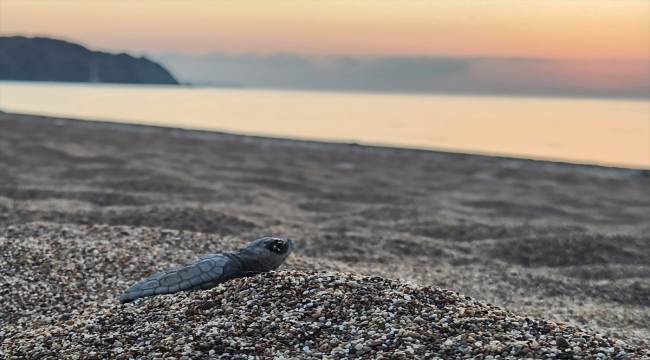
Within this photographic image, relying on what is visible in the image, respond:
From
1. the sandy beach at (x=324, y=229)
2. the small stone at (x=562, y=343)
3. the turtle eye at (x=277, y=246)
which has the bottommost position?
the sandy beach at (x=324, y=229)

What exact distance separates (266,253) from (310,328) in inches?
64.7

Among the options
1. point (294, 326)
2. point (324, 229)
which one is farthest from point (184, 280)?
point (324, 229)

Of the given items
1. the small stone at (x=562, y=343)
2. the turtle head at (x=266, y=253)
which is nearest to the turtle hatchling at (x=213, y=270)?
the turtle head at (x=266, y=253)

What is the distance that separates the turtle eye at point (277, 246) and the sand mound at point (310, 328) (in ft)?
3.20

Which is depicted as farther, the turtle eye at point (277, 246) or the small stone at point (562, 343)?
the turtle eye at point (277, 246)

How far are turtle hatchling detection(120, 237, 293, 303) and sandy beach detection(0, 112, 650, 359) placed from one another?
216 mm

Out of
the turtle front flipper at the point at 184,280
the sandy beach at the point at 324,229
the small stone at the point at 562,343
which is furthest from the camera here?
the sandy beach at the point at 324,229

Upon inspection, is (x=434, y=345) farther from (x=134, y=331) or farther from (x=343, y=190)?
(x=343, y=190)

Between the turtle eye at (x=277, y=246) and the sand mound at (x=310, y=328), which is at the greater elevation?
the turtle eye at (x=277, y=246)

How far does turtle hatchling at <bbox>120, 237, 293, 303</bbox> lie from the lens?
398cm

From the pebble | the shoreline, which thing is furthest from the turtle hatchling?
the shoreline

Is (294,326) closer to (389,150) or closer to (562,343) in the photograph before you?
(562,343)

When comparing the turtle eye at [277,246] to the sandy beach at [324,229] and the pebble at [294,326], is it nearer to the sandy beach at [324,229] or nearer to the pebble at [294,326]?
the sandy beach at [324,229]

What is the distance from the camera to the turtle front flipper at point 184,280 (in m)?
3.95
